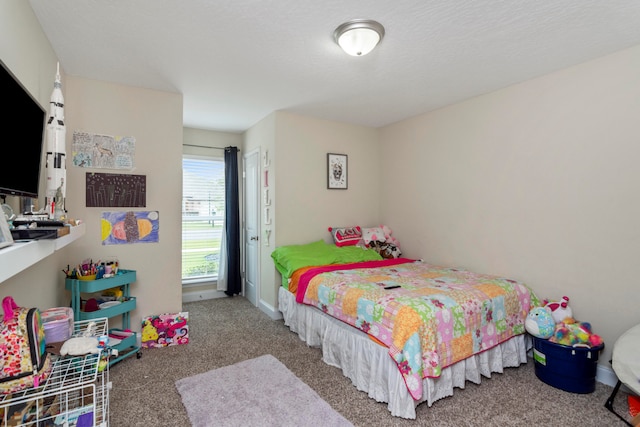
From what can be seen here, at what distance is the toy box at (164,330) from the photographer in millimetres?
2998

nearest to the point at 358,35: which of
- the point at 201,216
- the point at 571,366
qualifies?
the point at 571,366

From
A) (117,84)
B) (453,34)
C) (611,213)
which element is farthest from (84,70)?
(611,213)

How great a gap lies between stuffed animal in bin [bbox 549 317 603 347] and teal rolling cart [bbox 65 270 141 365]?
136 inches

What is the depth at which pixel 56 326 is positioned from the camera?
61.5 inches

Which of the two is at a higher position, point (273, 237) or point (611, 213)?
point (611, 213)

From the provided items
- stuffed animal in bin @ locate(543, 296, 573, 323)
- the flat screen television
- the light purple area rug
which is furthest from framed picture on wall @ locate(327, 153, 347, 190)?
the flat screen television

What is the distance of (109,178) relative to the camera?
292cm

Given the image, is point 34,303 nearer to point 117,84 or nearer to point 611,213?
point 117,84

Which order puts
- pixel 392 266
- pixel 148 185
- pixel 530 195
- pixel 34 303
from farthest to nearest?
1. pixel 392 266
2. pixel 148 185
3. pixel 530 195
4. pixel 34 303

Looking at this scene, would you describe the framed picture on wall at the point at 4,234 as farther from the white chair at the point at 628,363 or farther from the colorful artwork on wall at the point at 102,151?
the white chair at the point at 628,363

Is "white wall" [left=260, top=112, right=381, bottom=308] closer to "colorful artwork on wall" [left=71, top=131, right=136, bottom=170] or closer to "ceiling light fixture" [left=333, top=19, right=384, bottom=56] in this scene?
"colorful artwork on wall" [left=71, top=131, right=136, bottom=170]

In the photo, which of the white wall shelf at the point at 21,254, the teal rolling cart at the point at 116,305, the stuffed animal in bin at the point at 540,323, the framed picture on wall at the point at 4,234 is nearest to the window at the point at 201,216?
the teal rolling cart at the point at 116,305

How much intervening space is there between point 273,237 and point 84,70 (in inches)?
93.8

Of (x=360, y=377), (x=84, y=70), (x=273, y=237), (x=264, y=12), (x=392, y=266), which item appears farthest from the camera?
(x=273, y=237)
